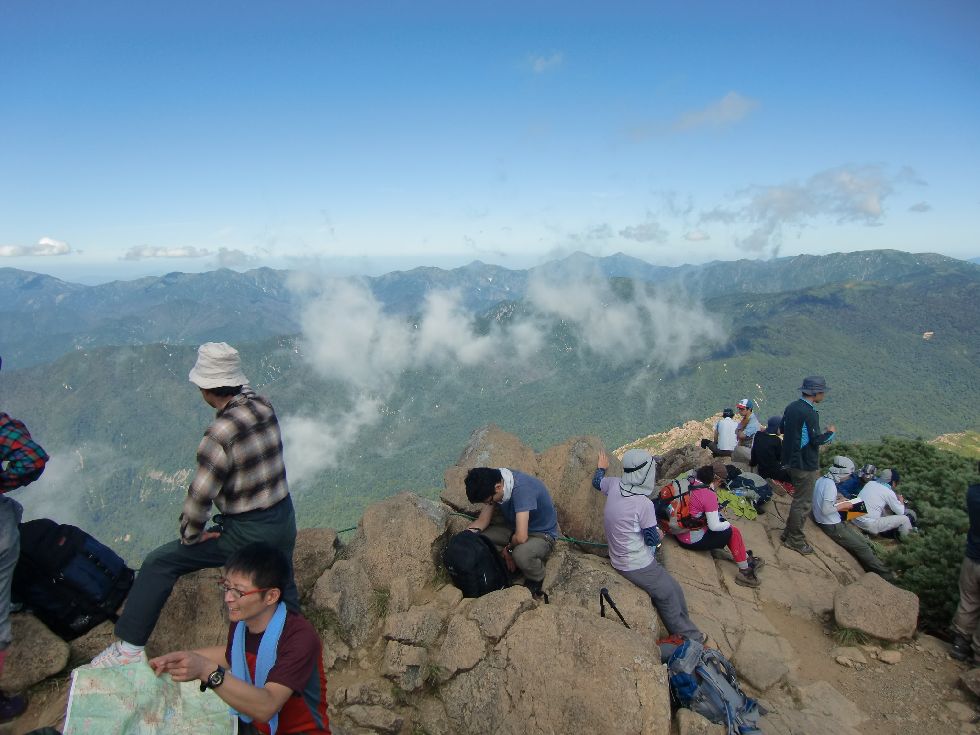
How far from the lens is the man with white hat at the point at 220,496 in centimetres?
570

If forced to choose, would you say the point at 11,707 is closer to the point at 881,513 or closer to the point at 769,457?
the point at 769,457

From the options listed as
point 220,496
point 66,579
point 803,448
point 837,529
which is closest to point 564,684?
point 220,496

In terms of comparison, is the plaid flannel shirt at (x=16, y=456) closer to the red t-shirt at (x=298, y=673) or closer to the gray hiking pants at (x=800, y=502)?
the red t-shirt at (x=298, y=673)

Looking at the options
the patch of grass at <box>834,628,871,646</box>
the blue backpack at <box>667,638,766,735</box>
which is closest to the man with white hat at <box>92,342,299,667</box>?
the blue backpack at <box>667,638,766,735</box>

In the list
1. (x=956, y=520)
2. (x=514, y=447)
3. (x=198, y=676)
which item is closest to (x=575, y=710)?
(x=198, y=676)

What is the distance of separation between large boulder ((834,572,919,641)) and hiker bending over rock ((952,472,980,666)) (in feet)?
2.01

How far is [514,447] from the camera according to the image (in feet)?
48.1

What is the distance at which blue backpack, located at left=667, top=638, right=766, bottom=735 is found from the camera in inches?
249

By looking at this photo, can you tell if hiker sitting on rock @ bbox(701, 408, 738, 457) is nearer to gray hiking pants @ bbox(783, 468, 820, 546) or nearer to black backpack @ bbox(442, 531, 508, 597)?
gray hiking pants @ bbox(783, 468, 820, 546)

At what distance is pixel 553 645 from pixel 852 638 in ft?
22.0

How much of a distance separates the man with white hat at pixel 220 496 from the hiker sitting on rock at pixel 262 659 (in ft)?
4.75

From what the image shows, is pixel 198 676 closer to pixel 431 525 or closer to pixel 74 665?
pixel 74 665

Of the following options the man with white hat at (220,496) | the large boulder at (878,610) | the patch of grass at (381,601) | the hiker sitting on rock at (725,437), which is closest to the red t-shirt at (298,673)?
the man with white hat at (220,496)

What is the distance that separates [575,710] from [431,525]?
4421 millimetres
